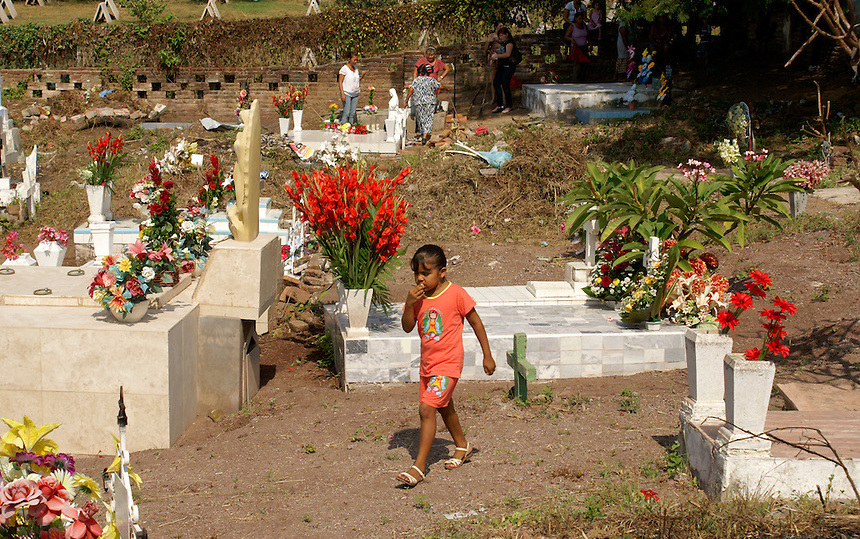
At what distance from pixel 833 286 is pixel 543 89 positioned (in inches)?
425

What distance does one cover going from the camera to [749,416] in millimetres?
4629

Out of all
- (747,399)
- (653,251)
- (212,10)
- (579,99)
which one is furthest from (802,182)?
(212,10)

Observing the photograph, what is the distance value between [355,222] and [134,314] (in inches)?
81.0

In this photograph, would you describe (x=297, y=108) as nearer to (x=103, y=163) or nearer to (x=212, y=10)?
(x=103, y=163)

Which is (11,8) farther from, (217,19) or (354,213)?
(354,213)

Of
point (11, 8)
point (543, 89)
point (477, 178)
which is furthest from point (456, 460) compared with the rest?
point (11, 8)

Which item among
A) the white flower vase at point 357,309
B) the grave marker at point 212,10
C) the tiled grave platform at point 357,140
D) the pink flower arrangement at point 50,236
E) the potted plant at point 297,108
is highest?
the grave marker at point 212,10

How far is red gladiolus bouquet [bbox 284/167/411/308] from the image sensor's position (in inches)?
300

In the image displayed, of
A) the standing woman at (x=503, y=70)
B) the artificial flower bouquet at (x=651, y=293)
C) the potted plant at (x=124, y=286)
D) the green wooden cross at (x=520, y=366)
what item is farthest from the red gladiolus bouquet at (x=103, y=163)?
the standing woman at (x=503, y=70)

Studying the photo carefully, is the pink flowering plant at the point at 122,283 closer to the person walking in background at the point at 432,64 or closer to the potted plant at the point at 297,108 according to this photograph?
the person walking in background at the point at 432,64

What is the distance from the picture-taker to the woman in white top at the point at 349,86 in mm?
18406

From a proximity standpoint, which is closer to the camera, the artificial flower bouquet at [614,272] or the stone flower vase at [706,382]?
the stone flower vase at [706,382]

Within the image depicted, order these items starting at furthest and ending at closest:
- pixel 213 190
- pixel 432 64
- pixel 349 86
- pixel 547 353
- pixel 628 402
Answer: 1. pixel 349 86
2. pixel 432 64
3. pixel 213 190
4. pixel 547 353
5. pixel 628 402

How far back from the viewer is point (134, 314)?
6.86 meters
